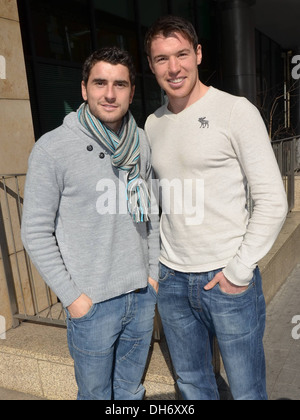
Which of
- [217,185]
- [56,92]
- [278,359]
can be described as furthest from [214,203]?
[56,92]

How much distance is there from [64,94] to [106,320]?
5244 millimetres

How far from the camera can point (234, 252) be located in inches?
76.6

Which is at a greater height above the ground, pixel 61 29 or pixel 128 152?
pixel 61 29

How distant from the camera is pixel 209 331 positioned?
7.27ft

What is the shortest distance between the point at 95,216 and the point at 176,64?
823 mm

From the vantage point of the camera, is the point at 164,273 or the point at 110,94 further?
the point at 164,273

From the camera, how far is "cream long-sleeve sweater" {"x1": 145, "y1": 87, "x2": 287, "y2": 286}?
70.7 inches

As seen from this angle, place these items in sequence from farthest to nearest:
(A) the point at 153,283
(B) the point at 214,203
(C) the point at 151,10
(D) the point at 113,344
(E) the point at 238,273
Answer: (C) the point at 151,10
(A) the point at 153,283
(D) the point at 113,344
(B) the point at 214,203
(E) the point at 238,273

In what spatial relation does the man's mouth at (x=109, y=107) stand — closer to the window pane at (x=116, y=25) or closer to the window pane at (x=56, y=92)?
the window pane at (x=56, y=92)

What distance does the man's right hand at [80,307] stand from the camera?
1.90 meters

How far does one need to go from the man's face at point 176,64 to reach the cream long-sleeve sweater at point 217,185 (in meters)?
0.10

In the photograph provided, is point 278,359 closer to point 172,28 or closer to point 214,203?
point 214,203
